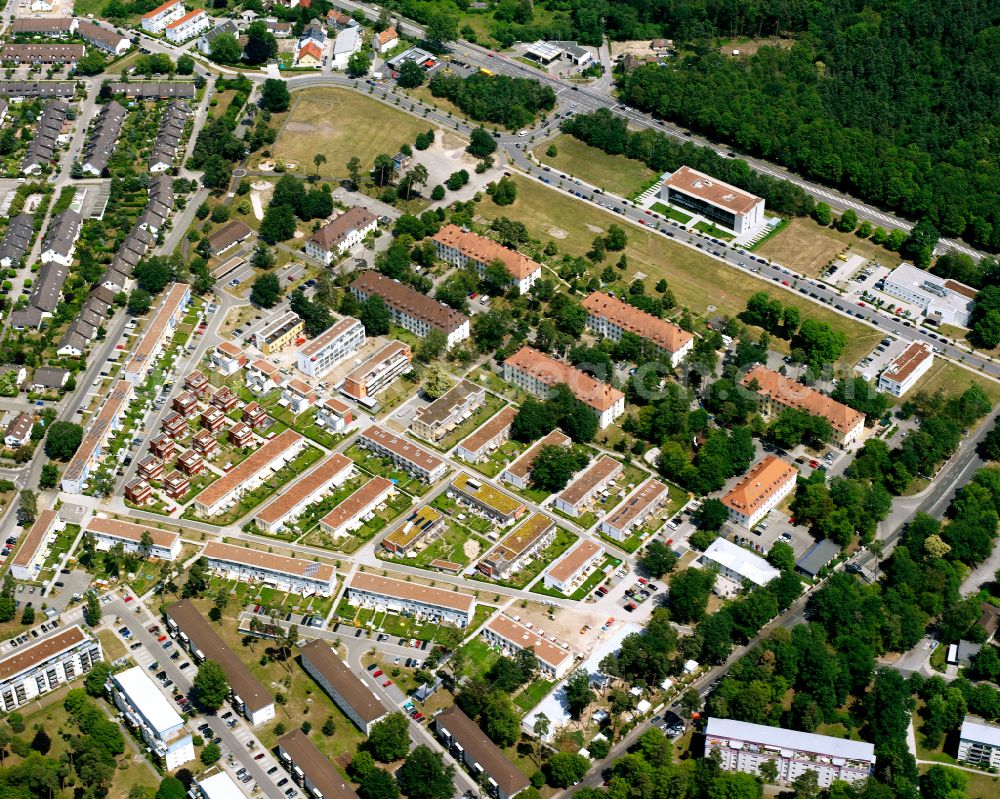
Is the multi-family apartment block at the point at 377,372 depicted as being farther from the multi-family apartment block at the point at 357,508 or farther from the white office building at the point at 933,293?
the white office building at the point at 933,293

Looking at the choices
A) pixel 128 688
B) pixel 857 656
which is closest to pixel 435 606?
pixel 128 688

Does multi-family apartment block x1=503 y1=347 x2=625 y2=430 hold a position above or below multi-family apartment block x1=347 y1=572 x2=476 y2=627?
above

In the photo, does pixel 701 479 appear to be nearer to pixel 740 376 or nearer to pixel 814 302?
pixel 740 376

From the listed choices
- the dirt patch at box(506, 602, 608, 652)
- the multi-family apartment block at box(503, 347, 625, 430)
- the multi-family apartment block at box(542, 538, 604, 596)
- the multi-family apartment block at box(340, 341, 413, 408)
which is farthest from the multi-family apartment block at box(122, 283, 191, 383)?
the multi-family apartment block at box(542, 538, 604, 596)

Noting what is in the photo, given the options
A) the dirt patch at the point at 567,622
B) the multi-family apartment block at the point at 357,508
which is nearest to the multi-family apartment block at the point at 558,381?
the multi-family apartment block at the point at 357,508

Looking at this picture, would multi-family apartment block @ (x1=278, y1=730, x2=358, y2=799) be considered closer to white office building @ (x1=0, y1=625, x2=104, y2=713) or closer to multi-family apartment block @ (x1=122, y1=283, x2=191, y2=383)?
white office building @ (x1=0, y1=625, x2=104, y2=713)

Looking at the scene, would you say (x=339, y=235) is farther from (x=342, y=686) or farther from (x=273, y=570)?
(x=342, y=686)

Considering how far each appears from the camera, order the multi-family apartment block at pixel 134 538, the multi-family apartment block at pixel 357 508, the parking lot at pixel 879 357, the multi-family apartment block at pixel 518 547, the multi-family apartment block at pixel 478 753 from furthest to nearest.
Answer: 1. the parking lot at pixel 879 357
2. the multi-family apartment block at pixel 357 508
3. the multi-family apartment block at pixel 518 547
4. the multi-family apartment block at pixel 134 538
5. the multi-family apartment block at pixel 478 753
